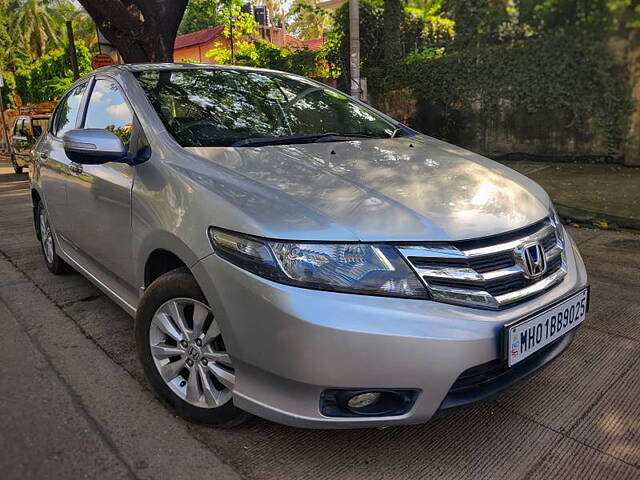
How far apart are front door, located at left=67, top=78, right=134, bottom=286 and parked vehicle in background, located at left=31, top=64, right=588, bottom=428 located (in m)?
0.02

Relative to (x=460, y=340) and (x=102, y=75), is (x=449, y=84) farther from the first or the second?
(x=460, y=340)

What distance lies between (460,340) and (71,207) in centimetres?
267

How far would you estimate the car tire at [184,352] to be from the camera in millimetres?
2129

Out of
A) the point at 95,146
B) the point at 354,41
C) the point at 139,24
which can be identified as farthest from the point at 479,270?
the point at 139,24

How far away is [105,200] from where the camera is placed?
2814 mm

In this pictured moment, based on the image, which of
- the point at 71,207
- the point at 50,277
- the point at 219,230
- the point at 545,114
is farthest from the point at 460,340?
the point at 545,114

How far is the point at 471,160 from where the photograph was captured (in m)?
2.80

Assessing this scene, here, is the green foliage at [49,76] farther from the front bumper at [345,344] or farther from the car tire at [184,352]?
the front bumper at [345,344]

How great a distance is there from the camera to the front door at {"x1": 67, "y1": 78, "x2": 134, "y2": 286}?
8.70ft

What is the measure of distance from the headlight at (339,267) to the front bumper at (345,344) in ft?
0.12

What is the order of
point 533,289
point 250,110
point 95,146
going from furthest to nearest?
point 250,110 < point 95,146 < point 533,289

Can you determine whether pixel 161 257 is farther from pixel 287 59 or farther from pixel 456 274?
pixel 287 59

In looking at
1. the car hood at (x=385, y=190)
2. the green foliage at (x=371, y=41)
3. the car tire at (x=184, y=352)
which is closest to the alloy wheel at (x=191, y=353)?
the car tire at (x=184, y=352)

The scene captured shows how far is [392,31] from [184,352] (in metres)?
10.6
